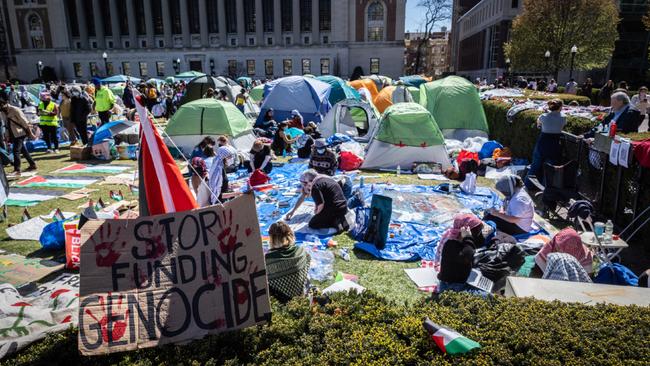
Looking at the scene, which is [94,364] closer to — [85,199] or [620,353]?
[620,353]

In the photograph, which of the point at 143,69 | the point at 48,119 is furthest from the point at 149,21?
the point at 48,119

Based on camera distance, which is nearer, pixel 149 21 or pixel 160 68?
pixel 149 21

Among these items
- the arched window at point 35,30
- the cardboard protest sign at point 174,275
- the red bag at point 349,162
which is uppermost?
the arched window at point 35,30

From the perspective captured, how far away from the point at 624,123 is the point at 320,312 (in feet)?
24.1

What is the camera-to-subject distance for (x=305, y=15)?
188ft

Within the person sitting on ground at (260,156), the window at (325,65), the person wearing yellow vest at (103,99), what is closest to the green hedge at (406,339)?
the person sitting on ground at (260,156)

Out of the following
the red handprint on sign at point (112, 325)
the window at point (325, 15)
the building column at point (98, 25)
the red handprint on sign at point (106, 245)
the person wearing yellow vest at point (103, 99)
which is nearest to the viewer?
the red handprint on sign at point (112, 325)

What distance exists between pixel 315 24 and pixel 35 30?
131 feet

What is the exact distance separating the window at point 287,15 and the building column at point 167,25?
1541 centimetres

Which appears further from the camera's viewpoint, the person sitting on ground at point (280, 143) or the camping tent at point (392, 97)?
the camping tent at point (392, 97)

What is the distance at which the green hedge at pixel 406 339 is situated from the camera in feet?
9.29

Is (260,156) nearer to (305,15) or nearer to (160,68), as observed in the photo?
(305,15)

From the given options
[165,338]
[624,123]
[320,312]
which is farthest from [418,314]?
[624,123]

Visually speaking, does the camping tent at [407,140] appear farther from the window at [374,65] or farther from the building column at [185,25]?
the building column at [185,25]
